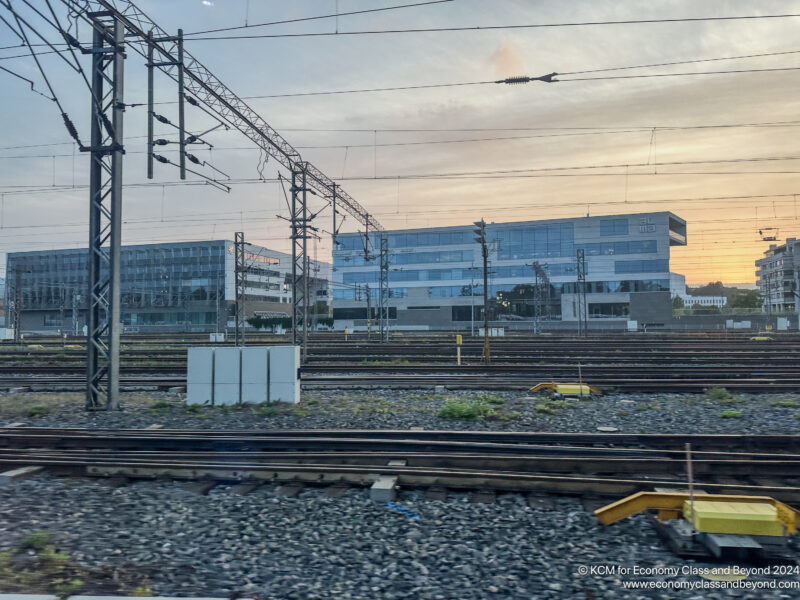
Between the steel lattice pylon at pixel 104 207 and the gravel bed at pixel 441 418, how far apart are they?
3.67 ft

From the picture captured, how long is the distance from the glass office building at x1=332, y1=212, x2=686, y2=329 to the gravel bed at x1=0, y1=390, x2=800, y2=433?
154ft

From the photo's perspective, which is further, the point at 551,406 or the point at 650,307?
the point at 650,307

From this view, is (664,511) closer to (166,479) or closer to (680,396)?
(166,479)

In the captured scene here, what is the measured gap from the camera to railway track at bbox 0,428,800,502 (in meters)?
6.84

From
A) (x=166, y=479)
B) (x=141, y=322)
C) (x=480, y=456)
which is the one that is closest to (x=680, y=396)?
(x=480, y=456)

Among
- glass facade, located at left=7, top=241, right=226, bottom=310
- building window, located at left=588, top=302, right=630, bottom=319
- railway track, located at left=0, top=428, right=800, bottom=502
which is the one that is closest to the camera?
railway track, located at left=0, top=428, right=800, bottom=502

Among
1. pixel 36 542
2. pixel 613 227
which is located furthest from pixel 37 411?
pixel 613 227

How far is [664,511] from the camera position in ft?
18.1

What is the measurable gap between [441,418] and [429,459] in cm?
394

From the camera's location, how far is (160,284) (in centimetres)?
8531

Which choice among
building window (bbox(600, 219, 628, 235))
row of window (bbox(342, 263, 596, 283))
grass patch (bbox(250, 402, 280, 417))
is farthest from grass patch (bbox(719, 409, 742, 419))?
building window (bbox(600, 219, 628, 235))

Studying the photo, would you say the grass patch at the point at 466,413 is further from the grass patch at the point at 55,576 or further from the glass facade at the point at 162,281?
the glass facade at the point at 162,281

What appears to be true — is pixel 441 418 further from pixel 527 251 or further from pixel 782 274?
pixel 782 274

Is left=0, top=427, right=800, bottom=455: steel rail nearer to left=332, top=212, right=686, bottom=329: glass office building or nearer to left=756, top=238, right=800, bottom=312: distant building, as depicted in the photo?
left=332, top=212, right=686, bottom=329: glass office building
